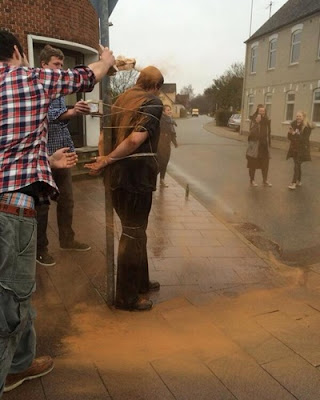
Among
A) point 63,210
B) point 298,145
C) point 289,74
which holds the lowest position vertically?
point 63,210

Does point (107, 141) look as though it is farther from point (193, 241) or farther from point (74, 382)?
point (193, 241)

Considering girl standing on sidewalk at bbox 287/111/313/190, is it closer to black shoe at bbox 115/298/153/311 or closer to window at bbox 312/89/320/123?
window at bbox 312/89/320/123

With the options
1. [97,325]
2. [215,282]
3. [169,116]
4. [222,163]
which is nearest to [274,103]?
[222,163]

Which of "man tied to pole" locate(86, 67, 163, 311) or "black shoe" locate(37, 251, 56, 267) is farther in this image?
"black shoe" locate(37, 251, 56, 267)

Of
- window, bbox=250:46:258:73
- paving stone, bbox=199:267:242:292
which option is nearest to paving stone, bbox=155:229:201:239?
paving stone, bbox=199:267:242:292

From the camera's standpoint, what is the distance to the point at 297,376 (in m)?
2.37

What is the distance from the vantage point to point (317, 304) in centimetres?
327

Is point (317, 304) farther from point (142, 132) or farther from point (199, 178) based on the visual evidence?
point (199, 178)

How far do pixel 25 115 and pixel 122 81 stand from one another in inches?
65.5

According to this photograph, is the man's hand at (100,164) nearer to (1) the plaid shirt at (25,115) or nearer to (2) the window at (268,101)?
(1) the plaid shirt at (25,115)

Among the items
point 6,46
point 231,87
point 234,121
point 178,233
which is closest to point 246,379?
point 6,46

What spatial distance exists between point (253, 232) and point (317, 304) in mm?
2554

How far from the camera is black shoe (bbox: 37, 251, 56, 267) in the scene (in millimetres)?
3963

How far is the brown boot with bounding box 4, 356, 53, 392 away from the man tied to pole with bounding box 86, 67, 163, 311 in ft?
2.81
